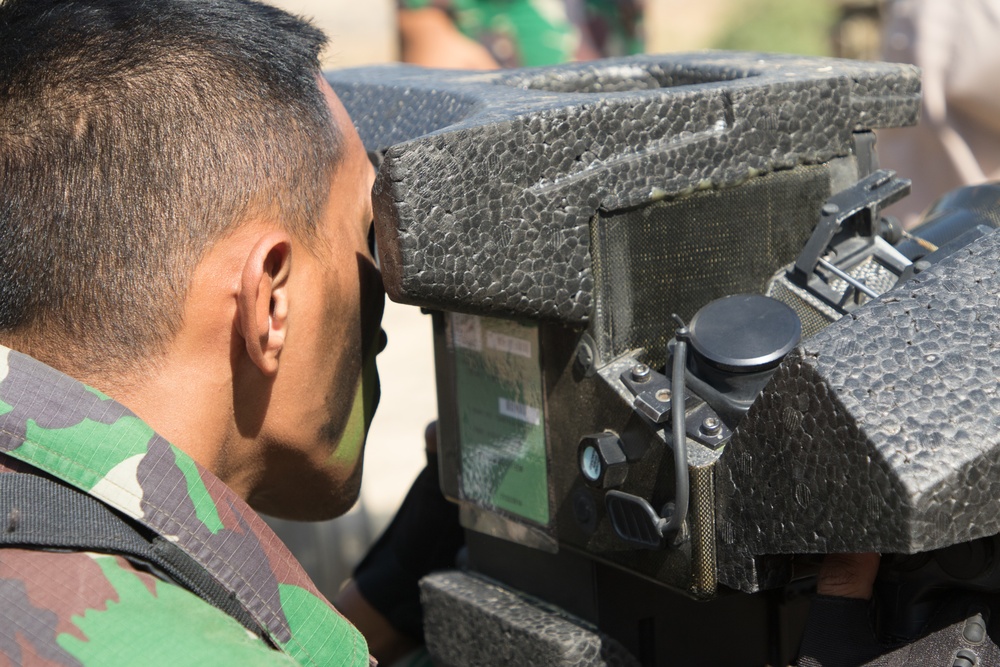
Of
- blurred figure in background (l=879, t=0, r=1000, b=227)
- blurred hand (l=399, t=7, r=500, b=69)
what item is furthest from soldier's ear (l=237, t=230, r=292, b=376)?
blurred hand (l=399, t=7, r=500, b=69)

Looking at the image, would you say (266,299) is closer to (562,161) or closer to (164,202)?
(164,202)

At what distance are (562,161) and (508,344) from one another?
0.25 meters

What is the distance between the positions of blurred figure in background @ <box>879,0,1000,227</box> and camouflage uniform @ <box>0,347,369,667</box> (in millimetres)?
1820

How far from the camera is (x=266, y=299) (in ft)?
3.73

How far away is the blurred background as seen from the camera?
262cm

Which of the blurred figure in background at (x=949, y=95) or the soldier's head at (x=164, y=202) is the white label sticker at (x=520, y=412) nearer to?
the soldier's head at (x=164, y=202)

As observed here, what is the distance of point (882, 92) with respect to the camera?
1.34 meters

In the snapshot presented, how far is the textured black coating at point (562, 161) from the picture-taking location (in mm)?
1102

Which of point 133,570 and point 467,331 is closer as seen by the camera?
point 133,570

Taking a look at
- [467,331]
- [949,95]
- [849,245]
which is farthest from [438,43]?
[849,245]

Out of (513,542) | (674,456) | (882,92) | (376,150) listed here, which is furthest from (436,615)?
(882,92)

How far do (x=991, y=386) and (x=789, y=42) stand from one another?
7.99 m

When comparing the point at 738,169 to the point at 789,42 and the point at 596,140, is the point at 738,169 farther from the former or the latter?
the point at 789,42

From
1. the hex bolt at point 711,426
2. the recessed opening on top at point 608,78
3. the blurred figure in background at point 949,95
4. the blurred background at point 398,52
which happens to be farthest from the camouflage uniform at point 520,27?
the hex bolt at point 711,426
